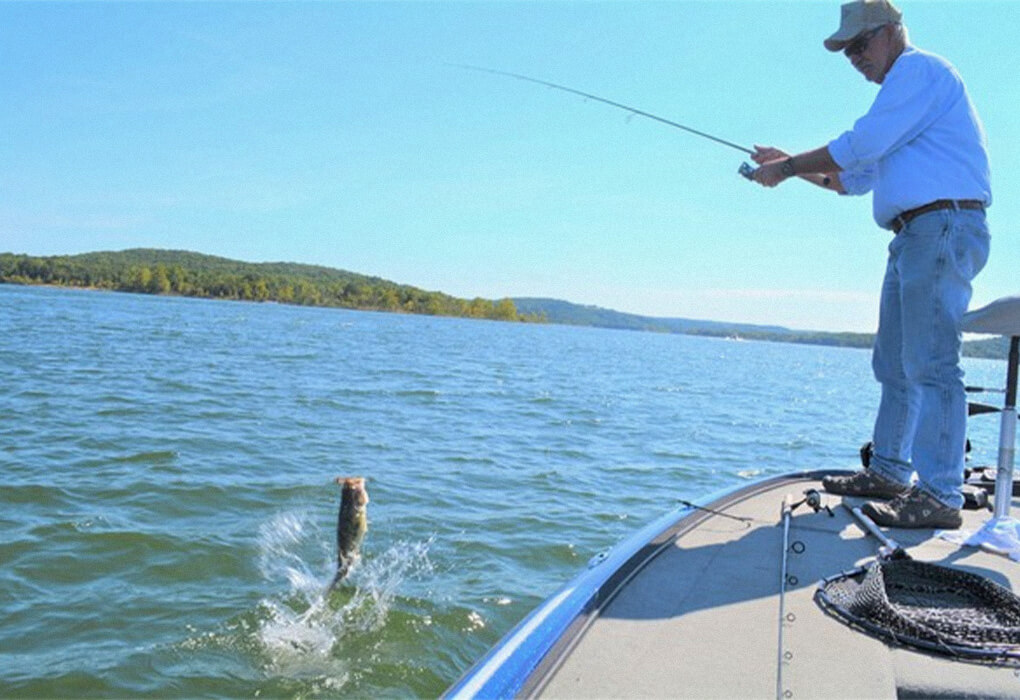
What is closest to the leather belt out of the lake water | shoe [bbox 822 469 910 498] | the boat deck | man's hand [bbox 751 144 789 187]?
man's hand [bbox 751 144 789 187]

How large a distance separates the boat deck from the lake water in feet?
6.86

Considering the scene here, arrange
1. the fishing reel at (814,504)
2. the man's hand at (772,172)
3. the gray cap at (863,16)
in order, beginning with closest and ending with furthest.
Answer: the fishing reel at (814,504) → the gray cap at (863,16) → the man's hand at (772,172)

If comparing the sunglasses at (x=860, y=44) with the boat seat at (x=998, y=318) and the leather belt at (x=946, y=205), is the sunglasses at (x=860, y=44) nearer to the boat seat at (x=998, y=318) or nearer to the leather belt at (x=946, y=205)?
the leather belt at (x=946, y=205)

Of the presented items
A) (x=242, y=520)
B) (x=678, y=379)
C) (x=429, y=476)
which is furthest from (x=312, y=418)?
(x=678, y=379)

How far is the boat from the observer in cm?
195

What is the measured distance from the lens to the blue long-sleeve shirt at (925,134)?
3.58 meters

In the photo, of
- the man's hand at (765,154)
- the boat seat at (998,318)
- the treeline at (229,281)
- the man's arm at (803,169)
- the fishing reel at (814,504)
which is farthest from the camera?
the treeline at (229,281)

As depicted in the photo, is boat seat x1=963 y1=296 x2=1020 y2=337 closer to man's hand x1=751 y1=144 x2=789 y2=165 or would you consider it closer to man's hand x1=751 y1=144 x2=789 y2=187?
man's hand x1=751 y1=144 x2=789 y2=187

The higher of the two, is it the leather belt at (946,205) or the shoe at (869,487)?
the leather belt at (946,205)

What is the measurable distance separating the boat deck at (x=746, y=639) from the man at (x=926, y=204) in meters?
0.45

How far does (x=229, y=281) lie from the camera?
120500mm

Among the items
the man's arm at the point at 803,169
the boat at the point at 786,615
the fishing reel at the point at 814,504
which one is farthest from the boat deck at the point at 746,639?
the man's arm at the point at 803,169

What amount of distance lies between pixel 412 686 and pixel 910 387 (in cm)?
315

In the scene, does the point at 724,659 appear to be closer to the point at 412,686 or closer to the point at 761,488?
the point at 761,488
